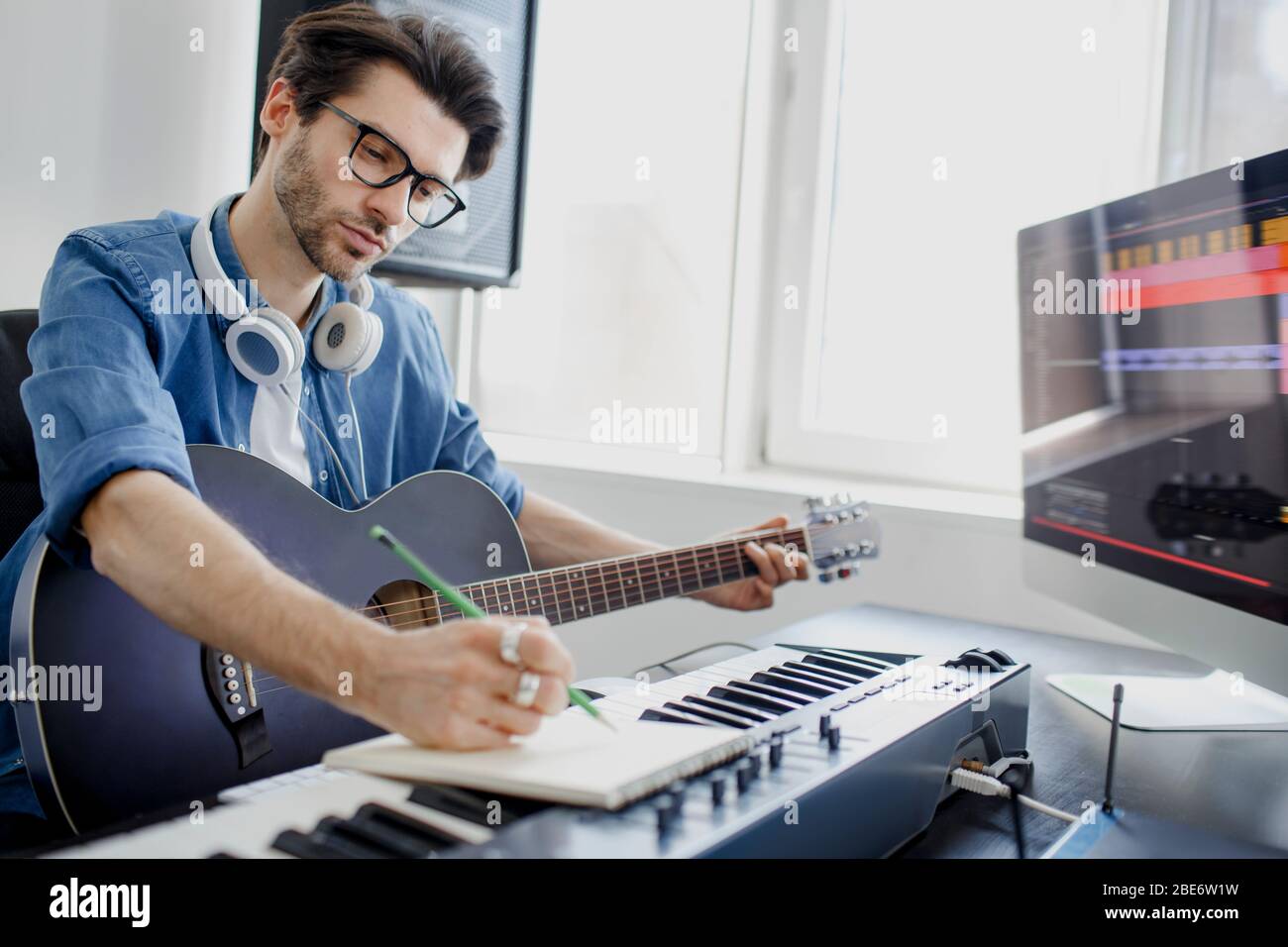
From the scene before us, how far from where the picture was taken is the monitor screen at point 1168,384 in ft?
3.29

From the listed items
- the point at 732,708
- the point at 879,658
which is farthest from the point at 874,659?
the point at 732,708

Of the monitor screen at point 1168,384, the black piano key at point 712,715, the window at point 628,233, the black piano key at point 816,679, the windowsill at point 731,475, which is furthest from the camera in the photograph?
the window at point 628,233

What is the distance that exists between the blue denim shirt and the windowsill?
25.6 inches

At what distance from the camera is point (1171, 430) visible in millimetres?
1145

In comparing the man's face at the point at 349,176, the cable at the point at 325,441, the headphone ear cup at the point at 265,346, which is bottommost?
the cable at the point at 325,441

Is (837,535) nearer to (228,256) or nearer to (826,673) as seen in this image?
(826,673)

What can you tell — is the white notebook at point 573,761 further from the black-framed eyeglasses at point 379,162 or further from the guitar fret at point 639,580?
the black-framed eyeglasses at point 379,162

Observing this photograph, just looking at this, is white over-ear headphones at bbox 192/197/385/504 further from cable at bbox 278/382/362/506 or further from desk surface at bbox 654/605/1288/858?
desk surface at bbox 654/605/1288/858

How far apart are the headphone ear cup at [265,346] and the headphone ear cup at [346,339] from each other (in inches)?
4.5

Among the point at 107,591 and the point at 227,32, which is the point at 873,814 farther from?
the point at 227,32

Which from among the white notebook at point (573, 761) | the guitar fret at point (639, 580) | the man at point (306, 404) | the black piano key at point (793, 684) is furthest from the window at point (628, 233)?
the white notebook at point (573, 761)
